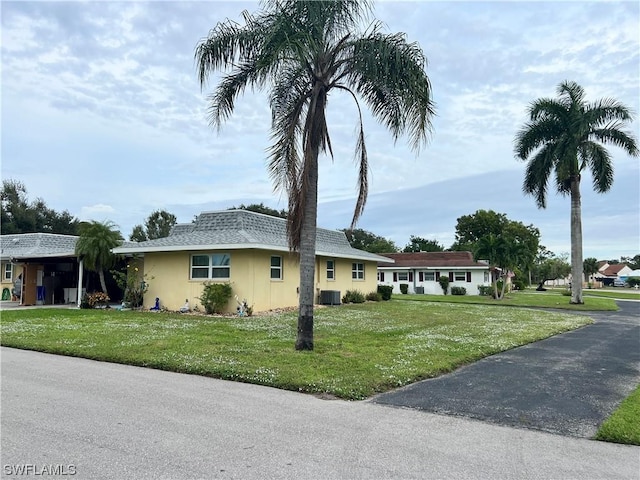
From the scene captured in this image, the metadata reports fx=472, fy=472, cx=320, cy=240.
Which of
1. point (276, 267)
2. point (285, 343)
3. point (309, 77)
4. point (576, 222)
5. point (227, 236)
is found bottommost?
point (285, 343)

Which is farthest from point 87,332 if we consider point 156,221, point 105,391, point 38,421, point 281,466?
point 156,221

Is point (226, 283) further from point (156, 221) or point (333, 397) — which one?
point (156, 221)

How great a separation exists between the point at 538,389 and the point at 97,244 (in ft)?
59.1

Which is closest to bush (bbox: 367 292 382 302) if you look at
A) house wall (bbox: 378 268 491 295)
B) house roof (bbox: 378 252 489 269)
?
house roof (bbox: 378 252 489 269)

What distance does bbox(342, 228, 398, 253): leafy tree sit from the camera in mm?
66938

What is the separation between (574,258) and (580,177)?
15.2ft

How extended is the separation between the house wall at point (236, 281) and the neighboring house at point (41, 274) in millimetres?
3658

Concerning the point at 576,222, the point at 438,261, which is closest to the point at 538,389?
the point at 576,222

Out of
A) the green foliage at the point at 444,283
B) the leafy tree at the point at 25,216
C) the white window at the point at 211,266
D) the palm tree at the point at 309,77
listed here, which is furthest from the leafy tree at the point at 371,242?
the palm tree at the point at 309,77

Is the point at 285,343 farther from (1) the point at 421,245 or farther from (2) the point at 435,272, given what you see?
(1) the point at 421,245

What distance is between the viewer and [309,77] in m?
10.6

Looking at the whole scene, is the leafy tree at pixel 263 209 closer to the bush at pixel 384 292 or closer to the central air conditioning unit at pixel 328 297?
the bush at pixel 384 292

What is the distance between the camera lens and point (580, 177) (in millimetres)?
26875

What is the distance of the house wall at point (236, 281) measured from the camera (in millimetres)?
17516
